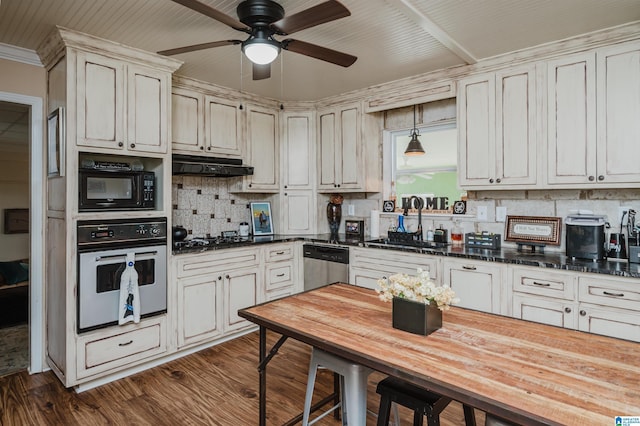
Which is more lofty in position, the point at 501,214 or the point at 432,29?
the point at 432,29

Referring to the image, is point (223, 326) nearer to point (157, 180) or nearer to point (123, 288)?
→ point (123, 288)

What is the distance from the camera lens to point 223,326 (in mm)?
3502

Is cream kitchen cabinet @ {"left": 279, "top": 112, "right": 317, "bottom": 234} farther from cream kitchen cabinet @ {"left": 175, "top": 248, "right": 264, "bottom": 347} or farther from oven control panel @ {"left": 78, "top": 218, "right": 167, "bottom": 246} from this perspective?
oven control panel @ {"left": 78, "top": 218, "right": 167, "bottom": 246}

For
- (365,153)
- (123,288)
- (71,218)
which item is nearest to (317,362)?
(123,288)

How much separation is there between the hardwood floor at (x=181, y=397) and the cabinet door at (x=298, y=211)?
5.28 ft

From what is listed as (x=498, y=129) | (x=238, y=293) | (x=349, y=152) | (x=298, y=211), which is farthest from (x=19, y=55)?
(x=498, y=129)

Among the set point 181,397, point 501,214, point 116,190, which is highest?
point 116,190

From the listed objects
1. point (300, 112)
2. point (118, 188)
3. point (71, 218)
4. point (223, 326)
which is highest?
point (300, 112)

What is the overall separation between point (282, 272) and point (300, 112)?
190cm

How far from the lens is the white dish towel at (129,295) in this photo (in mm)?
2775

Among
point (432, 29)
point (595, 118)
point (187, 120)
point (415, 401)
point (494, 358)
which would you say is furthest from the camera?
point (187, 120)

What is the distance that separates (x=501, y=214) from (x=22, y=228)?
24.9 ft

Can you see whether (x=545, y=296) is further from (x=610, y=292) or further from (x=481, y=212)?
(x=481, y=212)

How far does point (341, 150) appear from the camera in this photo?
4.21m
